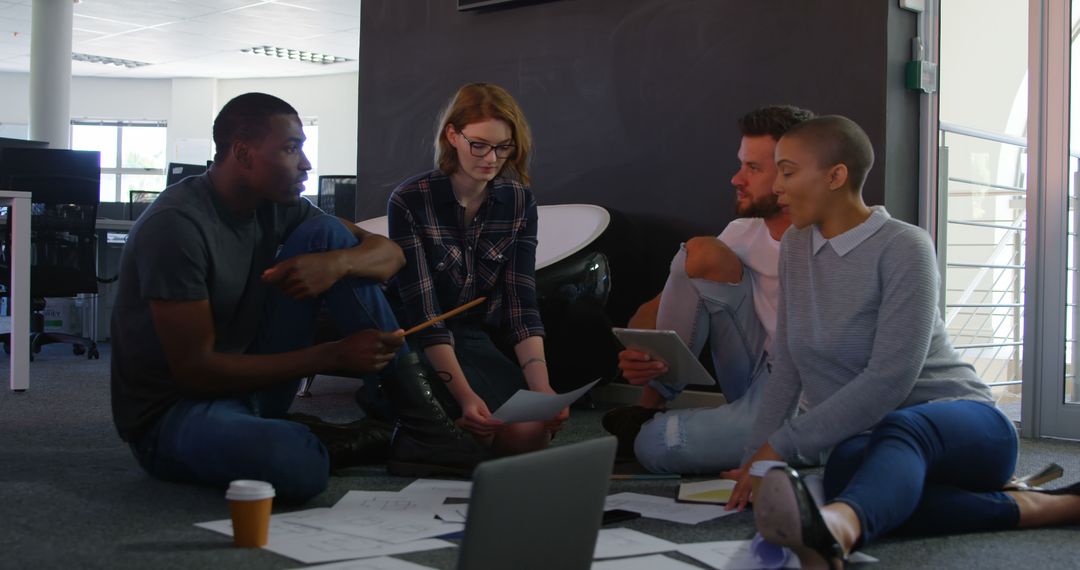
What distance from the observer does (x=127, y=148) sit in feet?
44.2

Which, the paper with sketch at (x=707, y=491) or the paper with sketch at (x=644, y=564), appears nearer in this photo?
the paper with sketch at (x=644, y=564)

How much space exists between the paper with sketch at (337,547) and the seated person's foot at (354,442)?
660mm

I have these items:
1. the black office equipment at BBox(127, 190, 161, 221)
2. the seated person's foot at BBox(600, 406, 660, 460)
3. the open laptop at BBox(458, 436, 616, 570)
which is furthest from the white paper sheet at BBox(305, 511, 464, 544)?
the black office equipment at BBox(127, 190, 161, 221)

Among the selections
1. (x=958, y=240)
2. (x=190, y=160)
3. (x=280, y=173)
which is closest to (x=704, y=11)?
(x=958, y=240)

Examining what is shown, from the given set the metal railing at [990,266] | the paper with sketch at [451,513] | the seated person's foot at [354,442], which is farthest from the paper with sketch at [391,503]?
the metal railing at [990,266]

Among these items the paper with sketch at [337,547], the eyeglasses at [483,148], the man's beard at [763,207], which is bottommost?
the paper with sketch at [337,547]

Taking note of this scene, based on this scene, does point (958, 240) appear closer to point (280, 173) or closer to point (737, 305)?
point (737, 305)

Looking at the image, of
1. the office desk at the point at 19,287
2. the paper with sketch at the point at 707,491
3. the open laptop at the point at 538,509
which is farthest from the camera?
the office desk at the point at 19,287

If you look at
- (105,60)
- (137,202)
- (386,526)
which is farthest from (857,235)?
(105,60)

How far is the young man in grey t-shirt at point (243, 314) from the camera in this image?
1.90 metres

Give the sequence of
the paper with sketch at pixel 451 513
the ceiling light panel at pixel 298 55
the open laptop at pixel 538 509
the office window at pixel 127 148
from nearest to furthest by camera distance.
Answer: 1. the open laptop at pixel 538 509
2. the paper with sketch at pixel 451 513
3. the ceiling light panel at pixel 298 55
4. the office window at pixel 127 148

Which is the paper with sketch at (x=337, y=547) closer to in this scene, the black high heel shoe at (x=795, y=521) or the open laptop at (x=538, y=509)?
the open laptop at (x=538, y=509)

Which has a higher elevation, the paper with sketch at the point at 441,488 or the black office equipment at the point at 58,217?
the black office equipment at the point at 58,217

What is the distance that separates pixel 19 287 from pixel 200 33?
6.88 meters
